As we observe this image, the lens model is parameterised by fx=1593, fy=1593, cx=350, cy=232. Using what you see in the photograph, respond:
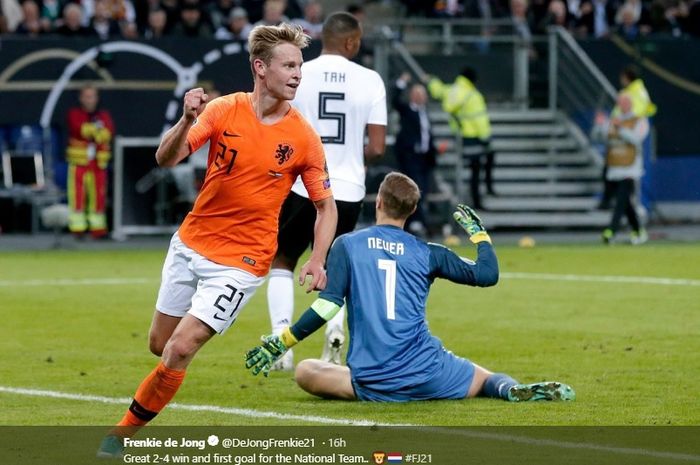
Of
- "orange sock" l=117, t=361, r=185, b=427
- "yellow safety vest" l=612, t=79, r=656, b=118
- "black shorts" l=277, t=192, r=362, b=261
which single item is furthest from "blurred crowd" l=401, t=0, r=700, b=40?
"orange sock" l=117, t=361, r=185, b=427

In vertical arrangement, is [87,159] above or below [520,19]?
below

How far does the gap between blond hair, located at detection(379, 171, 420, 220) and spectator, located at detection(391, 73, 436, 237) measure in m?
15.6

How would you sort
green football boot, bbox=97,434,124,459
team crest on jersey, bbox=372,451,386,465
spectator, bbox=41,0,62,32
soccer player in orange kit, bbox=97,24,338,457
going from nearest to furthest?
team crest on jersey, bbox=372,451,386,465, green football boot, bbox=97,434,124,459, soccer player in orange kit, bbox=97,24,338,457, spectator, bbox=41,0,62,32

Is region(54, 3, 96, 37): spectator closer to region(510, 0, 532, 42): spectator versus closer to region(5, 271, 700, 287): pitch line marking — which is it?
region(510, 0, 532, 42): spectator

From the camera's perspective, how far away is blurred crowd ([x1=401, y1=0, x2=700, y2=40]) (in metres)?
29.2

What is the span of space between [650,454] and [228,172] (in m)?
2.67

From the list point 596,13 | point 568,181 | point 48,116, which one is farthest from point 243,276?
point 596,13

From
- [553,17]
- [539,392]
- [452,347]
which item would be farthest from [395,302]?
[553,17]

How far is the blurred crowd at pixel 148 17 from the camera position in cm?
2612

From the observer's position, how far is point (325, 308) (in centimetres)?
943

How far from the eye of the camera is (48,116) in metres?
25.6

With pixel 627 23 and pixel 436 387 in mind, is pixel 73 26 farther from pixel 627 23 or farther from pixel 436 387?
pixel 436 387

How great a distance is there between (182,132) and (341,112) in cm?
378

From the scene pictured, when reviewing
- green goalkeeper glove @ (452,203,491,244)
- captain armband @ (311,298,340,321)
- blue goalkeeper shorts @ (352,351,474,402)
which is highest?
green goalkeeper glove @ (452,203,491,244)
